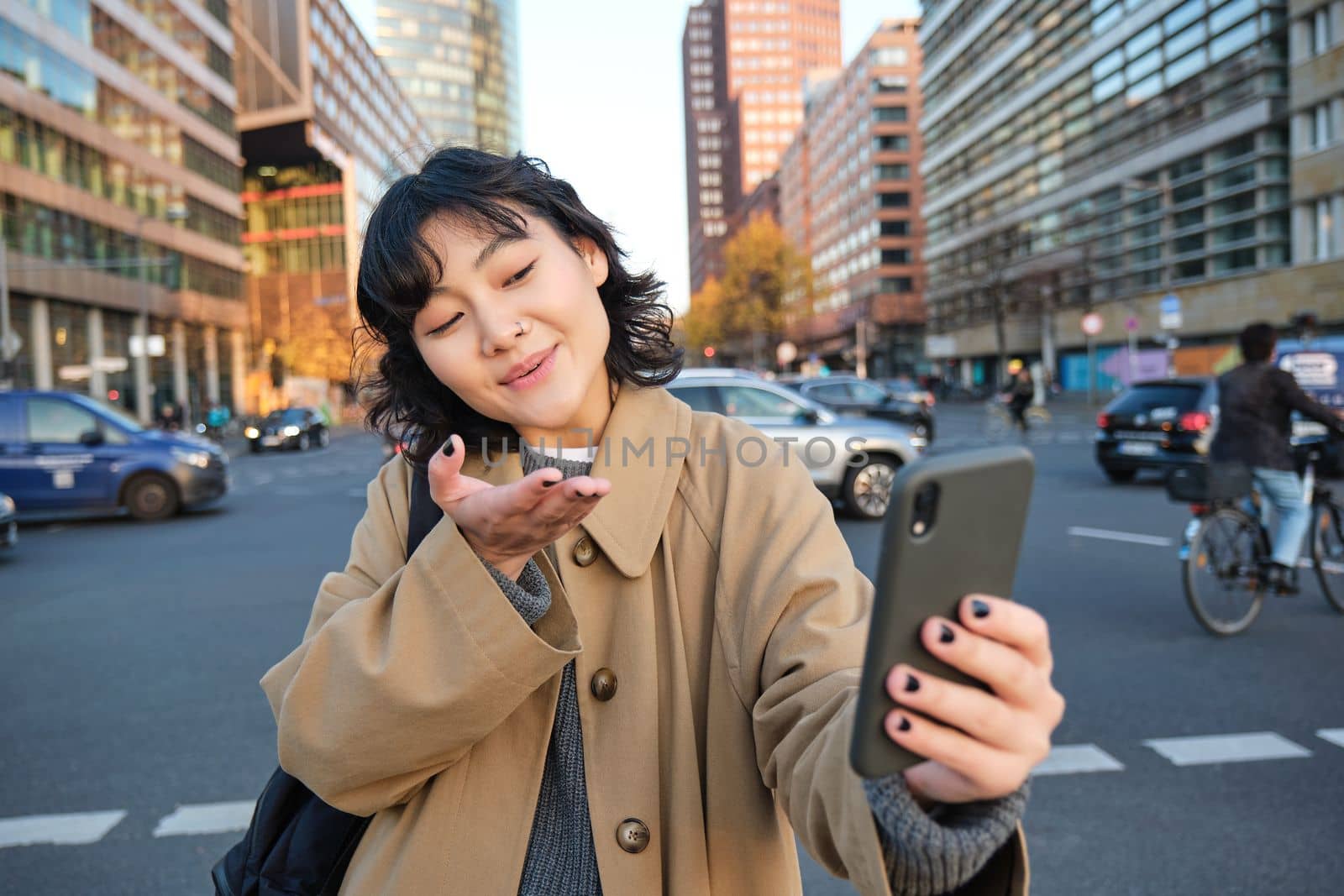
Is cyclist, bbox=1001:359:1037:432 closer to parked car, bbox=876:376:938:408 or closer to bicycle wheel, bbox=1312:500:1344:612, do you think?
parked car, bbox=876:376:938:408

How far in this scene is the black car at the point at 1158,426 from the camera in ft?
40.3

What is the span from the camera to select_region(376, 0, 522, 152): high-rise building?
445ft

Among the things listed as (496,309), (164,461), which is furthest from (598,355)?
(164,461)

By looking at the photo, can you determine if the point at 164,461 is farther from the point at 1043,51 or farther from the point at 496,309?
the point at 1043,51

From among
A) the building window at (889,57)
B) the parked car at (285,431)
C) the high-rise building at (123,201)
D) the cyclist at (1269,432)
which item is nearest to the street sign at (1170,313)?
the cyclist at (1269,432)

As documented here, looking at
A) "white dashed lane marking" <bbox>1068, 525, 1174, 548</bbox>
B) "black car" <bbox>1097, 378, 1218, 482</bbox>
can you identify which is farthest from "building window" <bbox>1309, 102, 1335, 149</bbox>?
"white dashed lane marking" <bbox>1068, 525, 1174, 548</bbox>

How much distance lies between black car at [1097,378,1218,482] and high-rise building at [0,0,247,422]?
22624 millimetres

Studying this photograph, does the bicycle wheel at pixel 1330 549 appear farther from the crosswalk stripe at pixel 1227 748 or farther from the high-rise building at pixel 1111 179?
the high-rise building at pixel 1111 179

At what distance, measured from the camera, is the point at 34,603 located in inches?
285

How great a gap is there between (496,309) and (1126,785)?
3193 mm

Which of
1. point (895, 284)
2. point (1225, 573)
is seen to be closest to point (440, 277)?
point (1225, 573)

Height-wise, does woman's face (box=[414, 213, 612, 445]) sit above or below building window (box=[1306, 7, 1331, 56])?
below

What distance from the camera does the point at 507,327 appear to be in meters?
1.35

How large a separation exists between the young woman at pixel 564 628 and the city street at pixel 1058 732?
77.7 inches
